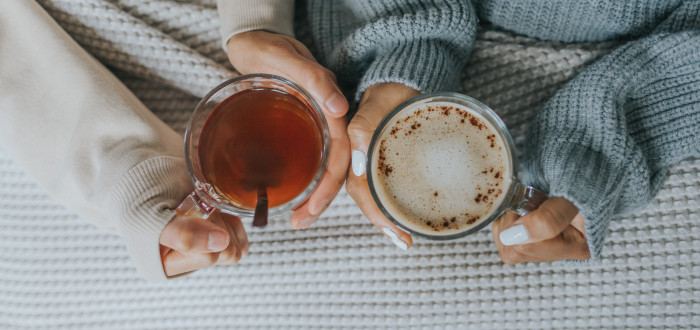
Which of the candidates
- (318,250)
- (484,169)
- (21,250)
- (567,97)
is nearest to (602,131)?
(567,97)

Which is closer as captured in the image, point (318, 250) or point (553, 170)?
point (553, 170)

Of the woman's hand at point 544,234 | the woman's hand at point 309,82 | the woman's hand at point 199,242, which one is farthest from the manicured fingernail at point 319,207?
the woman's hand at point 544,234

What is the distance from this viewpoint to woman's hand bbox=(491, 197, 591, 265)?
2.01 feet

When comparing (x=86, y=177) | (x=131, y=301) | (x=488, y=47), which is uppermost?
(x=488, y=47)

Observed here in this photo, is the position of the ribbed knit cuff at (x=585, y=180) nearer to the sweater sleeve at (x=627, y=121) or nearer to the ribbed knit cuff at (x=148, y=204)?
the sweater sleeve at (x=627, y=121)

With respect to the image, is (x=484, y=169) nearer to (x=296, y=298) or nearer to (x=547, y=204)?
(x=547, y=204)

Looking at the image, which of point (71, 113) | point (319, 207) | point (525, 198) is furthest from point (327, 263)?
point (71, 113)

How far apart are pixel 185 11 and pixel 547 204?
2.23 feet

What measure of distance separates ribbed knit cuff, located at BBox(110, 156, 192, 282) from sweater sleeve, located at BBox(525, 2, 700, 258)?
1.75ft

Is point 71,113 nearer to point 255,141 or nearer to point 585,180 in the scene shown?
point 255,141

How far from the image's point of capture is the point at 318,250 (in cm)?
86

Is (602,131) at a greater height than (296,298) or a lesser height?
greater

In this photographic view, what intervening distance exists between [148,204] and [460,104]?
45 cm

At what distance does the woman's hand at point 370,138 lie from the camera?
0.69 m
